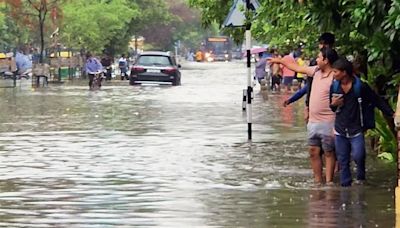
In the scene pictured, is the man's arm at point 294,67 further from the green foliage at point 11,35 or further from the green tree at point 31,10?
the green foliage at point 11,35

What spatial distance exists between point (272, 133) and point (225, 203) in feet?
28.1

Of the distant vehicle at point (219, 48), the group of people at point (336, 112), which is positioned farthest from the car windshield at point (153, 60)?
the distant vehicle at point (219, 48)

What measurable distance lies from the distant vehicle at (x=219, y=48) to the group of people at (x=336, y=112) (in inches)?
4238

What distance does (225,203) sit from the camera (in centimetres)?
1128

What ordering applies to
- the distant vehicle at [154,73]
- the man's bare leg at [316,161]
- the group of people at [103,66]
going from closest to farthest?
1. the man's bare leg at [316,161]
2. the group of people at [103,66]
3. the distant vehicle at [154,73]

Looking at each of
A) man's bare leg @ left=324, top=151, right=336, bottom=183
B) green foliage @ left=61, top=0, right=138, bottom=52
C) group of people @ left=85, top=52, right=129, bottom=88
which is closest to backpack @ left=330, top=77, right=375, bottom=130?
man's bare leg @ left=324, top=151, right=336, bottom=183

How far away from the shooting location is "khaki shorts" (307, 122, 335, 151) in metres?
12.3

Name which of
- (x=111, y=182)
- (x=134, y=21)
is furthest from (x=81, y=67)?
(x=111, y=182)

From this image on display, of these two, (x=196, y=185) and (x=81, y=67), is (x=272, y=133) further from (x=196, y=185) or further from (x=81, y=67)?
(x=81, y=67)

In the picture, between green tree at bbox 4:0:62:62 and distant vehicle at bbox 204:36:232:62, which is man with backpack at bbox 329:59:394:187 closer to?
green tree at bbox 4:0:62:62

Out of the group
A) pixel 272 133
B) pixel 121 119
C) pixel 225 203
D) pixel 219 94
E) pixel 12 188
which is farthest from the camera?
pixel 219 94

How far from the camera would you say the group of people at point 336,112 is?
11906mm

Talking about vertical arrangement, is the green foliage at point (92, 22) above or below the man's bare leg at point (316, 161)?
above

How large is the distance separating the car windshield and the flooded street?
19733 mm
